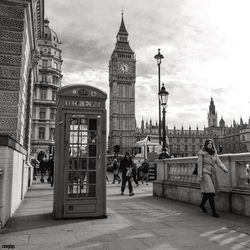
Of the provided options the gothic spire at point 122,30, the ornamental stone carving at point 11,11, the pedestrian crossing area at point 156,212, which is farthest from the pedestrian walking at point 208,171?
the gothic spire at point 122,30

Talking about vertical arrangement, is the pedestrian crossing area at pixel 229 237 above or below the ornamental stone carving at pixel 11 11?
below

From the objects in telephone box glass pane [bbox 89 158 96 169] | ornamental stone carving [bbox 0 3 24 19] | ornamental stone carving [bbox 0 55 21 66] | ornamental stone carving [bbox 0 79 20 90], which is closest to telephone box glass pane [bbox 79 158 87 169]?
telephone box glass pane [bbox 89 158 96 169]

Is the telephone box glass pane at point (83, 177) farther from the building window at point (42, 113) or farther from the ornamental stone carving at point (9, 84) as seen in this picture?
the building window at point (42, 113)

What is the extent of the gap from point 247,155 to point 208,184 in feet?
3.59

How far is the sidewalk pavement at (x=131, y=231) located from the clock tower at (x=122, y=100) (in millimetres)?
108210

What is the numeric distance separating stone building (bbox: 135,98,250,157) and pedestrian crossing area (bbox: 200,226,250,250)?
120 m

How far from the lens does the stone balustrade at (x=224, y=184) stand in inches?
290

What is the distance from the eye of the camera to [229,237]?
5191 millimetres

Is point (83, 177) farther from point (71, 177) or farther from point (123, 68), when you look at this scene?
point (123, 68)

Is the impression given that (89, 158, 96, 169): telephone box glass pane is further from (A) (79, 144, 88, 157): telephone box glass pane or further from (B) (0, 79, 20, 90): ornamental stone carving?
(B) (0, 79, 20, 90): ornamental stone carving

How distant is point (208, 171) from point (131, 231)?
2967 mm

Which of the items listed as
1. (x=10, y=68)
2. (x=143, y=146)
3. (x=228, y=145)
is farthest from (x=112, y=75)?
(x=10, y=68)

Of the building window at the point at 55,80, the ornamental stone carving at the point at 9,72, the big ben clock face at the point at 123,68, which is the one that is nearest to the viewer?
the ornamental stone carving at the point at 9,72

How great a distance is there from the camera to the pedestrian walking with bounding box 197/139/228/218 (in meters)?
7.50
